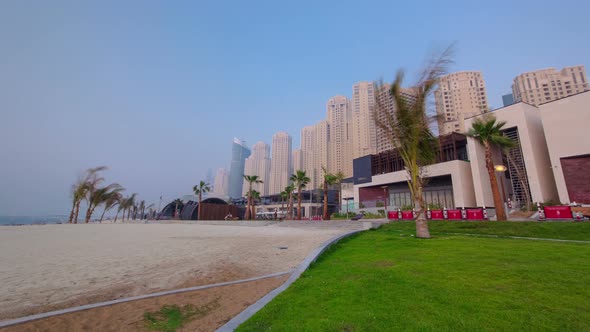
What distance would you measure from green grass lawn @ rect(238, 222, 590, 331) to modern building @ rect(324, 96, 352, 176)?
11660cm

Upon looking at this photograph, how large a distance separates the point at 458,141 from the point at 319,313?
4841 centimetres

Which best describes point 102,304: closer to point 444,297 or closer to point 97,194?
point 444,297

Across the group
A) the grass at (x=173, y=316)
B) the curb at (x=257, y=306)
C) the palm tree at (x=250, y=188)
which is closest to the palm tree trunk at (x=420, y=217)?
the curb at (x=257, y=306)

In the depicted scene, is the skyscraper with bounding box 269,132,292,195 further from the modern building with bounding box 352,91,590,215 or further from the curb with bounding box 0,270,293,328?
the curb with bounding box 0,270,293,328

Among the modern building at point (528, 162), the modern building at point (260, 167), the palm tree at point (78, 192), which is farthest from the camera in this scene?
the modern building at point (260, 167)

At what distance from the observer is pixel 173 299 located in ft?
17.4

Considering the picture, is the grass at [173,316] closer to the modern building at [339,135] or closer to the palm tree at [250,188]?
the palm tree at [250,188]

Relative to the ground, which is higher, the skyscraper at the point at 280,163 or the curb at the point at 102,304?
the skyscraper at the point at 280,163

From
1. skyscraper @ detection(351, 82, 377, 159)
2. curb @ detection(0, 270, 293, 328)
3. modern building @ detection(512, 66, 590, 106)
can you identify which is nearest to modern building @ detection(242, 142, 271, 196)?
skyscraper @ detection(351, 82, 377, 159)

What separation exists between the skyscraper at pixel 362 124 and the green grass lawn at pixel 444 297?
10212 cm

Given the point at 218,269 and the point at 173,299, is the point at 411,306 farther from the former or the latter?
the point at 218,269

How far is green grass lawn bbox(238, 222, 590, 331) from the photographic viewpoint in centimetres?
326

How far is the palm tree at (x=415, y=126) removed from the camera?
532 inches

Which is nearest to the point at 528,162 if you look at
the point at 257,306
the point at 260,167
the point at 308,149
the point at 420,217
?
the point at 420,217
